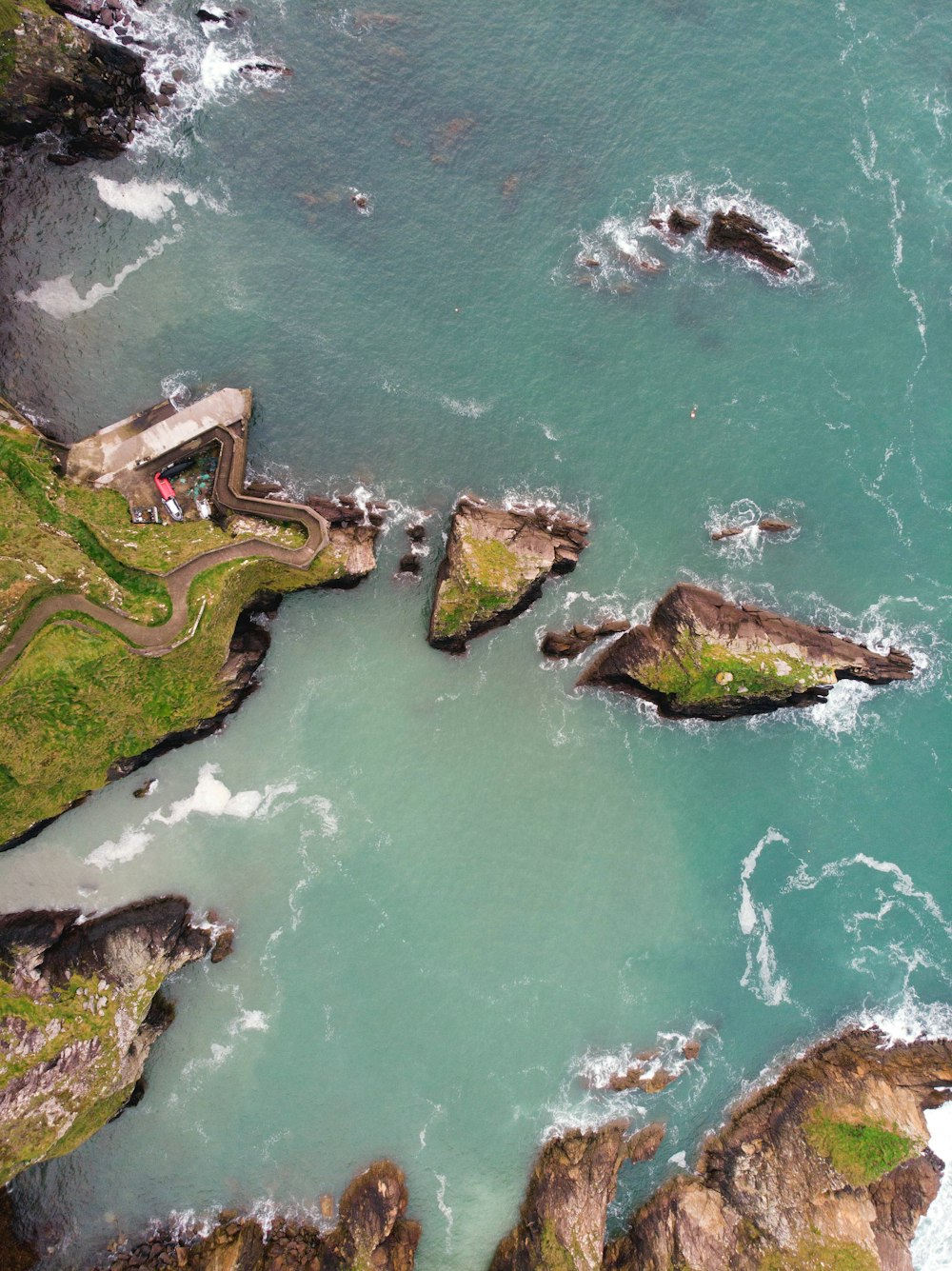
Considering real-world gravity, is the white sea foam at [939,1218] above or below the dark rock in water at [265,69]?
below

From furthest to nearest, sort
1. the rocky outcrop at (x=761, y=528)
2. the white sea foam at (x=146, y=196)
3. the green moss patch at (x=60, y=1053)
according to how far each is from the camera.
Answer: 1. the rocky outcrop at (x=761, y=528)
2. the white sea foam at (x=146, y=196)
3. the green moss patch at (x=60, y=1053)

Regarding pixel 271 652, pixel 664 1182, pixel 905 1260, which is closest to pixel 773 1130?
pixel 664 1182

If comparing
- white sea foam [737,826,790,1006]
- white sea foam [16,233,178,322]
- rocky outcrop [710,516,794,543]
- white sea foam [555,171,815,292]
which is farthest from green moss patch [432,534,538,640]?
white sea foam [16,233,178,322]

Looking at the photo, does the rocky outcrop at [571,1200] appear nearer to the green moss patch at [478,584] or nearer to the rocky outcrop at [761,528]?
the green moss patch at [478,584]

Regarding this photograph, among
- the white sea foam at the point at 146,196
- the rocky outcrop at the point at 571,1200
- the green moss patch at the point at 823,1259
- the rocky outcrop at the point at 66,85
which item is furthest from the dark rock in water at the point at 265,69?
the green moss patch at the point at 823,1259

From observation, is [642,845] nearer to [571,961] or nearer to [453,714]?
[571,961]

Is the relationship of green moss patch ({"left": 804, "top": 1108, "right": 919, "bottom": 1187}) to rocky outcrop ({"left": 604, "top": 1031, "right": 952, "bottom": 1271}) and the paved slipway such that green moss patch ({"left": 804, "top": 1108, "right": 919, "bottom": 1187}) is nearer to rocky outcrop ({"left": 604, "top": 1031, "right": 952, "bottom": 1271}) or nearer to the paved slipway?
rocky outcrop ({"left": 604, "top": 1031, "right": 952, "bottom": 1271})

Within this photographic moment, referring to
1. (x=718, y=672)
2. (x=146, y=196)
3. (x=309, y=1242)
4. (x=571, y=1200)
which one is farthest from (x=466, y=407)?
(x=309, y=1242)
